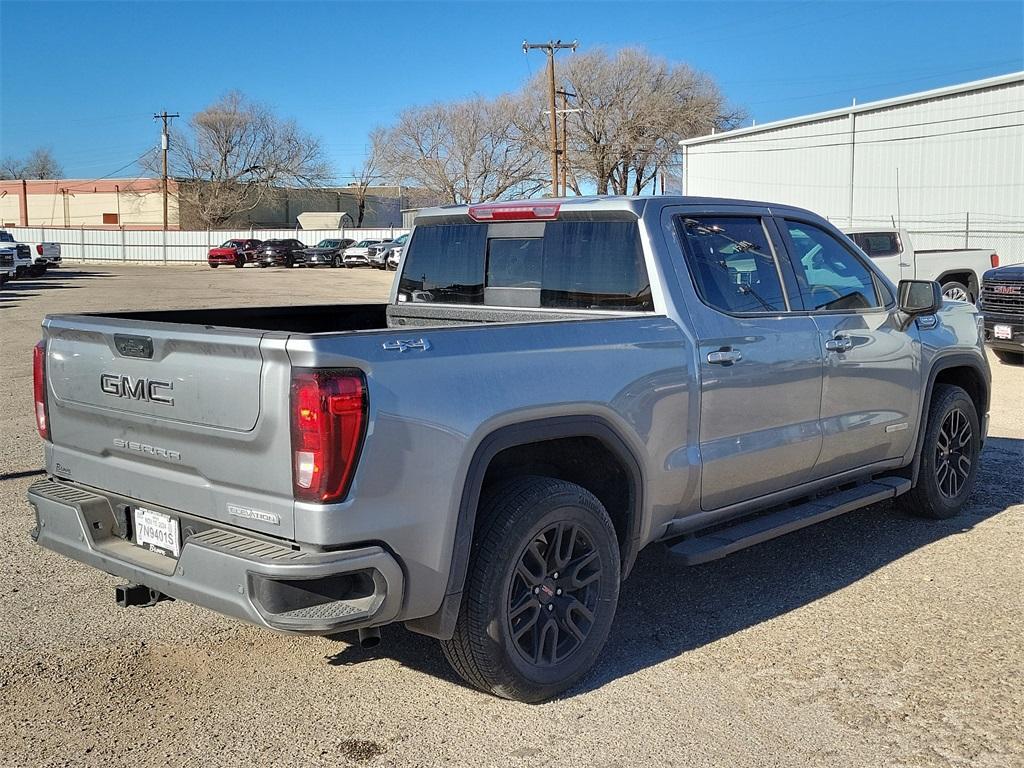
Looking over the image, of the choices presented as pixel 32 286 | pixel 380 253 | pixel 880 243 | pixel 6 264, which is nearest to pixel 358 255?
pixel 380 253

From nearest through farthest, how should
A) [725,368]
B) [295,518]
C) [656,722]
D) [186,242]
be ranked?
[295,518] < [656,722] < [725,368] < [186,242]

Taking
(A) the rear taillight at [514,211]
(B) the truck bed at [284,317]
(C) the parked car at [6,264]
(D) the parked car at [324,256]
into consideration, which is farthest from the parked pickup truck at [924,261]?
(D) the parked car at [324,256]

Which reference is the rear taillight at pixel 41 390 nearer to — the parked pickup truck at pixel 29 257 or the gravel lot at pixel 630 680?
the gravel lot at pixel 630 680

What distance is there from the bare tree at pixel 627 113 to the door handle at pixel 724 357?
60.8 metres

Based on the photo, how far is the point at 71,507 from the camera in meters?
4.03

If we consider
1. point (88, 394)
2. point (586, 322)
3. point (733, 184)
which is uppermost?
point (733, 184)

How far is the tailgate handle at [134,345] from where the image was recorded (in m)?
3.72

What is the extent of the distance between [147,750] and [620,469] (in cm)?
208

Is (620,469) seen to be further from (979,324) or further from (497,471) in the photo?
(979,324)

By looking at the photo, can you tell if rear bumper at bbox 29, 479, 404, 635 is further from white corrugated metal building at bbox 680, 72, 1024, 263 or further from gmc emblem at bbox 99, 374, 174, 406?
white corrugated metal building at bbox 680, 72, 1024, 263

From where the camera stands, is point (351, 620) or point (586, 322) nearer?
point (351, 620)

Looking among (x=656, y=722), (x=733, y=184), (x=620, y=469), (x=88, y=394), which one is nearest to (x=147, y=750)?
(x=88, y=394)

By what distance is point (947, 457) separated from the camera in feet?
21.3

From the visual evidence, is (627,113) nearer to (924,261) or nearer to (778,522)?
(924,261)
